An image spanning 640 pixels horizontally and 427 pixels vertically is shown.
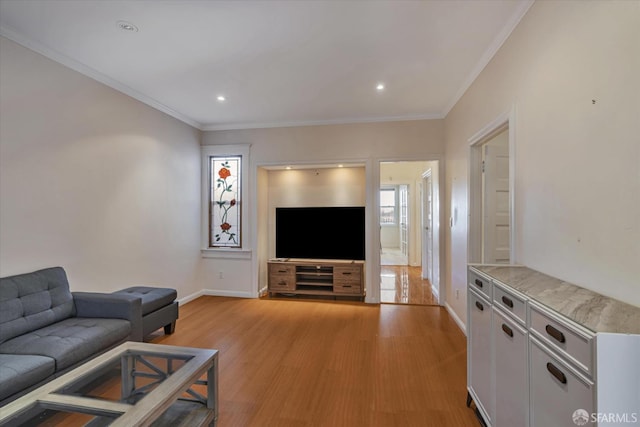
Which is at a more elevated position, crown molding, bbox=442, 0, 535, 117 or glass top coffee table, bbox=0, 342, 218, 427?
crown molding, bbox=442, 0, 535, 117

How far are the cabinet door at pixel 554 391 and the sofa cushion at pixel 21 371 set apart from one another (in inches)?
106

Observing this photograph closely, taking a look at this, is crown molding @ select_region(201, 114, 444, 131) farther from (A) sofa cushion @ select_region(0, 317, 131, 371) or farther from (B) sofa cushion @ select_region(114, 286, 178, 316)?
(A) sofa cushion @ select_region(0, 317, 131, 371)

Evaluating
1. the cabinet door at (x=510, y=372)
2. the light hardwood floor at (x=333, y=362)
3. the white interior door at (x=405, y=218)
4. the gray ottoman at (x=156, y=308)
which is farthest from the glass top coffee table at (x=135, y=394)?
the white interior door at (x=405, y=218)

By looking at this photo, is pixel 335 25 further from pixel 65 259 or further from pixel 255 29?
pixel 65 259

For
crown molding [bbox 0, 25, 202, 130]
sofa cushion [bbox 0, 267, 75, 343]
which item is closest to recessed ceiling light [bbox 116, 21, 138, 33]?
crown molding [bbox 0, 25, 202, 130]

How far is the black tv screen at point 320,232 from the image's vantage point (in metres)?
4.68

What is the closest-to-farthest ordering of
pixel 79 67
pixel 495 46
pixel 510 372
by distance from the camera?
pixel 510 372 < pixel 495 46 < pixel 79 67

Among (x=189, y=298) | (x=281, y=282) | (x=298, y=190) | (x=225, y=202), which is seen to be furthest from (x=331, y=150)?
(x=189, y=298)

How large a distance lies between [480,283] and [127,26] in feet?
10.6

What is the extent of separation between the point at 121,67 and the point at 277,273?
11.0 feet

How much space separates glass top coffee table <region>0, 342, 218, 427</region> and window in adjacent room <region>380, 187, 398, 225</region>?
8551mm

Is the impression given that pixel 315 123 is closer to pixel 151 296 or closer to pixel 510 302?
pixel 151 296

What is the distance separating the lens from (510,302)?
4.71 feet

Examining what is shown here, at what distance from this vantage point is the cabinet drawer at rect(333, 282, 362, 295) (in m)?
4.44
